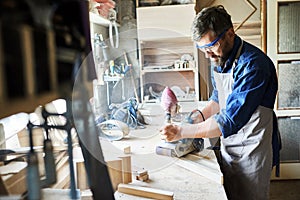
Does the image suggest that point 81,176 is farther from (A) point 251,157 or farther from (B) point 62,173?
(A) point 251,157

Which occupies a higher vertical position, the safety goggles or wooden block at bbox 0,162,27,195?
the safety goggles

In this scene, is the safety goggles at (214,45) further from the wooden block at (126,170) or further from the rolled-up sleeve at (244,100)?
the wooden block at (126,170)

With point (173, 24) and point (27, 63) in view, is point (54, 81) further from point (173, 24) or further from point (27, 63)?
point (173, 24)

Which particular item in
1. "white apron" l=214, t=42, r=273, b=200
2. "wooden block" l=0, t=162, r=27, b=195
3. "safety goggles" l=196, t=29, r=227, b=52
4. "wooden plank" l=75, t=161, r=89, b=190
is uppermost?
"safety goggles" l=196, t=29, r=227, b=52

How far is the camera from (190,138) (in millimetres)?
1422

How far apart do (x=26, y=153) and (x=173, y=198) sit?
0.55 m

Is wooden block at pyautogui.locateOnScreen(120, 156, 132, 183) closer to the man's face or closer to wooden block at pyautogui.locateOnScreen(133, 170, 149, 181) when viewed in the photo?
wooden block at pyautogui.locateOnScreen(133, 170, 149, 181)

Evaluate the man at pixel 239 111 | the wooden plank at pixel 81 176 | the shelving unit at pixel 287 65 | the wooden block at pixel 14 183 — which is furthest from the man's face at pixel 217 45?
the shelving unit at pixel 287 65

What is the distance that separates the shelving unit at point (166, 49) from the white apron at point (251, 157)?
1.09 meters

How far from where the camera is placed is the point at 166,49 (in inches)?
117

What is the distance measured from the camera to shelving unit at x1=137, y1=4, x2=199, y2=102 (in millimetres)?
2658

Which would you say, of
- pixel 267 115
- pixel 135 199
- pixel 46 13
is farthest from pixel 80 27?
pixel 267 115

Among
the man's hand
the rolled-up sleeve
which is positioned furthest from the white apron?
the man's hand

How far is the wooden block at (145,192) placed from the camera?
0.99 m
